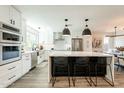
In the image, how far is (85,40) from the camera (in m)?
11.0

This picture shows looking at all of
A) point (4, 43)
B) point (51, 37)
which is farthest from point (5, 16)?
point (51, 37)

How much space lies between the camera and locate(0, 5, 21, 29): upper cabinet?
372 cm

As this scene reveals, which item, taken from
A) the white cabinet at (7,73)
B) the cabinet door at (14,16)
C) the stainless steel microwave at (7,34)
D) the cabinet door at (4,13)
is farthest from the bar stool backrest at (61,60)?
the cabinet door at (4,13)

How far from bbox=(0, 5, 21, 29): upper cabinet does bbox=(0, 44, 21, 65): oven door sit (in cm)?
65

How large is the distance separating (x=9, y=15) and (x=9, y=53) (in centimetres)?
107

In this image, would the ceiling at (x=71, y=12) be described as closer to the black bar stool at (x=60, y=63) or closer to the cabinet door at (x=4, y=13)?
the cabinet door at (x=4, y=13)

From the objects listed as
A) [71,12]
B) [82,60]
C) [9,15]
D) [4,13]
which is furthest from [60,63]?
[4,13]

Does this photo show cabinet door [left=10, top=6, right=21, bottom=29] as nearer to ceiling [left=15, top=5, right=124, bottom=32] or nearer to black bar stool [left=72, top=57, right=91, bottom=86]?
ceiling [left=15, top=5, right=124, bottom=32]

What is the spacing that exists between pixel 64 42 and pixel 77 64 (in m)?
6.23

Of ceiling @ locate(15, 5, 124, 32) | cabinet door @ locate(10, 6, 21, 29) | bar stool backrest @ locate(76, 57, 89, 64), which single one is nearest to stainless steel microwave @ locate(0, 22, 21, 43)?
cabinet door @ locate(10, 6, 21, 29)

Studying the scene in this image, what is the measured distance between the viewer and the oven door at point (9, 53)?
3.55 metres
